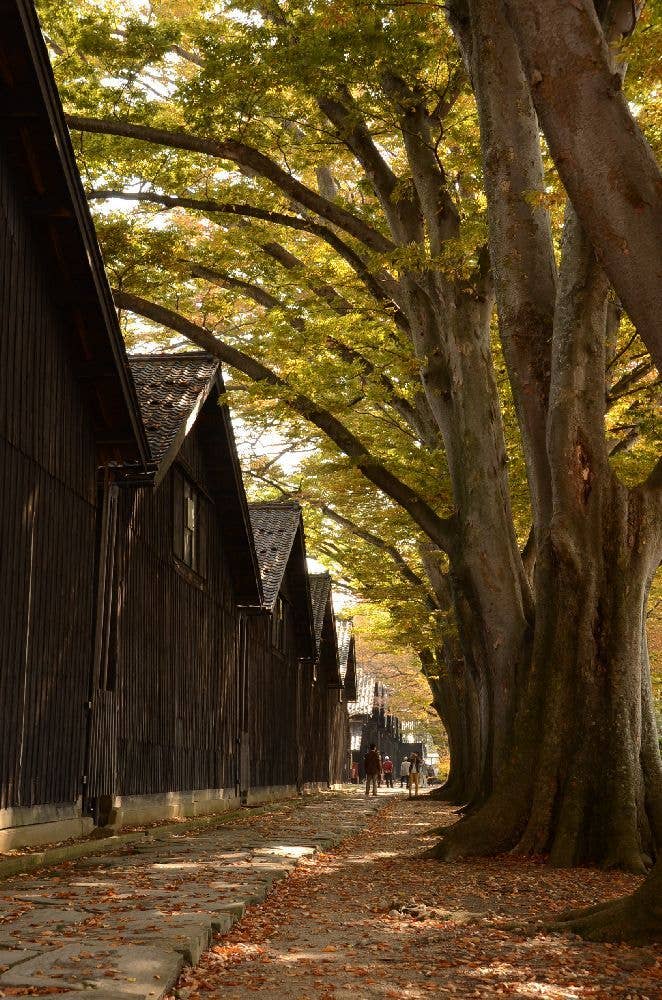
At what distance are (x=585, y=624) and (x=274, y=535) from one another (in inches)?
677

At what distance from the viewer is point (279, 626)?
29078mm

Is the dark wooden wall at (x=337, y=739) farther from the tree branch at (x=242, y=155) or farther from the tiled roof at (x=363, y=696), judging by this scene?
the tree branch at (x=242, y=155)

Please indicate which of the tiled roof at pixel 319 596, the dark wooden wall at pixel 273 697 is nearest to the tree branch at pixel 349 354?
the dark wooden wall at pixel 273 697

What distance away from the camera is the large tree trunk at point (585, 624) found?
10.2m

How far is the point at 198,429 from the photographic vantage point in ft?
60.3

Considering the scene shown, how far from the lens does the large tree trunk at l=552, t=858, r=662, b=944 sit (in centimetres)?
568

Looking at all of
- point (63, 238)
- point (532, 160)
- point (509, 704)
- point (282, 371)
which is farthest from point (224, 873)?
point (282, 371)

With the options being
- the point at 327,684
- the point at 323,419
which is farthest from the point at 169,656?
the point at 327,684

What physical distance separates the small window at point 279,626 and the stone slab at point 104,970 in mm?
22549

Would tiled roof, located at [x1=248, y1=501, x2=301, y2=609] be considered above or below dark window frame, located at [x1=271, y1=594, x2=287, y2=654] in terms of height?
above

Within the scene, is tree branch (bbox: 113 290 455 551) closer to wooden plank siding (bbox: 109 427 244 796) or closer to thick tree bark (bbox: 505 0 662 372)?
wooden plank siding (bbox: 109 427 244 796)

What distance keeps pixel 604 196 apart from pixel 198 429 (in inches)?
515

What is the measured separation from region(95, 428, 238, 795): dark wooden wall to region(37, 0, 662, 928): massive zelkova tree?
272cm

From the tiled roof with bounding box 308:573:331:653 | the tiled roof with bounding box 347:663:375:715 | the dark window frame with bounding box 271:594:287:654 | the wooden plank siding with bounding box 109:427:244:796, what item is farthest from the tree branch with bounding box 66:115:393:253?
the tiled roof with bounding box 347:663:375:715
